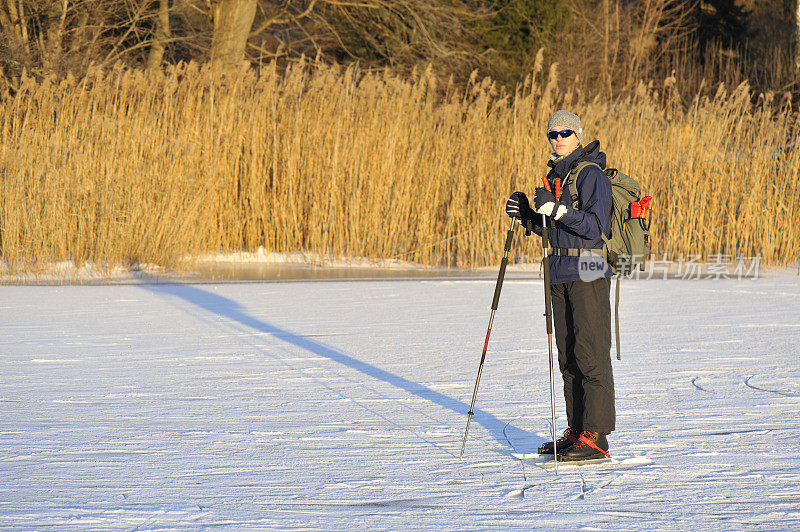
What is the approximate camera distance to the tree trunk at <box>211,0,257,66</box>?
61.4 ft

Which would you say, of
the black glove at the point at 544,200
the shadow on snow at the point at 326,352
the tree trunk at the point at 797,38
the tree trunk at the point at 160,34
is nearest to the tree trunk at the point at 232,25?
the tree trunk at the point at 160,34

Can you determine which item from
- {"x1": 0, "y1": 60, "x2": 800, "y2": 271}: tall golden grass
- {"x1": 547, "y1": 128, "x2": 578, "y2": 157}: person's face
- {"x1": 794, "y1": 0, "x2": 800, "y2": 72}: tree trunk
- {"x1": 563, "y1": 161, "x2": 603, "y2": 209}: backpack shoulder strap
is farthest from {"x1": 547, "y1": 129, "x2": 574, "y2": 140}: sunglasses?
{"x1": 794, "y1": 0, "x2": 800, "y2": 72}: tree trunk

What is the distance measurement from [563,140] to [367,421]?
1602 mm

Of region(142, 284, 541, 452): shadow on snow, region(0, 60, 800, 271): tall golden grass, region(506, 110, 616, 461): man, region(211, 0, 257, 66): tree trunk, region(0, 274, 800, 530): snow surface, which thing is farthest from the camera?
region(211, 0, 257, 66): tree trunk

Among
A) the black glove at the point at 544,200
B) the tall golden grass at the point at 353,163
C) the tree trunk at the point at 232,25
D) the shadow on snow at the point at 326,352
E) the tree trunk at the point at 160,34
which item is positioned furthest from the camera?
the tree trunk at the point at 232,25

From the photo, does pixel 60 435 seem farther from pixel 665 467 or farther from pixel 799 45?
pixel 799 45

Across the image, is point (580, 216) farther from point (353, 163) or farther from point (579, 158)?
point (353, 163)

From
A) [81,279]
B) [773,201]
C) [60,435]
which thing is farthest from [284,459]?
[773,201]

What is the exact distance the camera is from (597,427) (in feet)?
14.1

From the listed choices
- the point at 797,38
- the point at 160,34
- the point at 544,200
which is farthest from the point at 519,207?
the point at 797,38

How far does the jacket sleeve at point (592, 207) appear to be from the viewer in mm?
4160

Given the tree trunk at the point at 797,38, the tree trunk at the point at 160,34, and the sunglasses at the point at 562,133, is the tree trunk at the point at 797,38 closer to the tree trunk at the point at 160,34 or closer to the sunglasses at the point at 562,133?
the tree trunk at the point at 160,34

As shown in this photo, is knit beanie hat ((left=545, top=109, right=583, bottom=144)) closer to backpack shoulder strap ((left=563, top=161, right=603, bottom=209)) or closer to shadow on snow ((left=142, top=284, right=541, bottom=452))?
backpack shoulder strap ((left=563, top=161, right=603, bottom=209))

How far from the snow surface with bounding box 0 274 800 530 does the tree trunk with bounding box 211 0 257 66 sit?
10623mm
